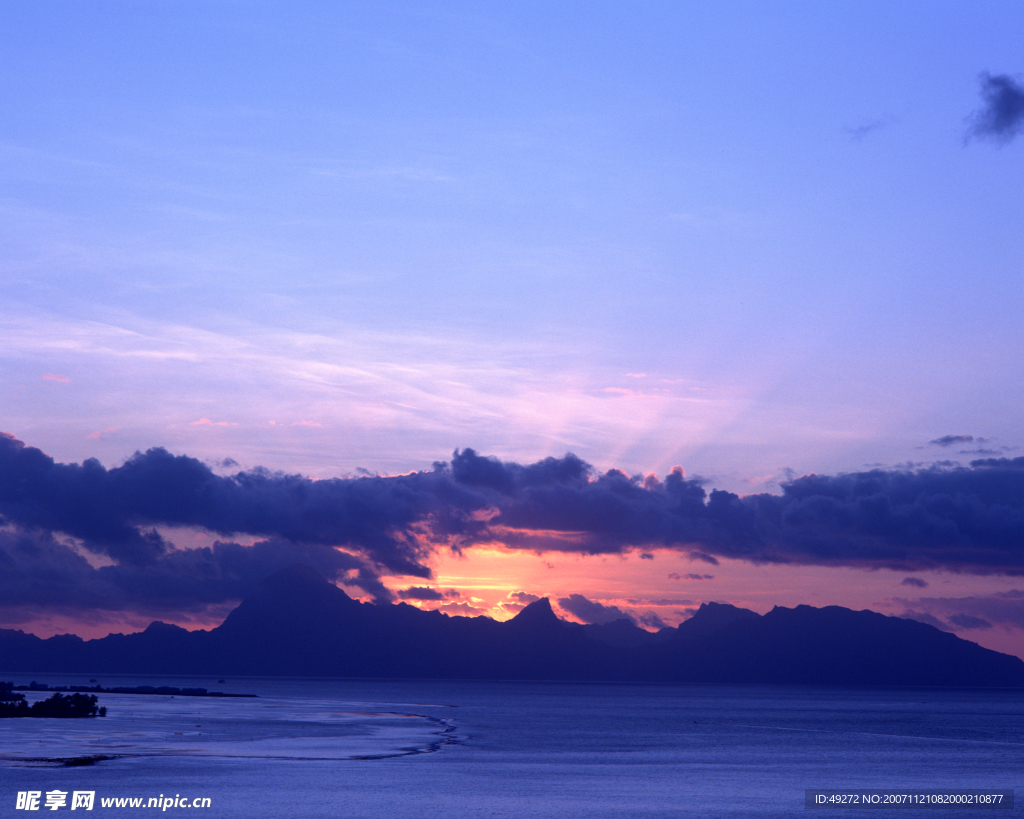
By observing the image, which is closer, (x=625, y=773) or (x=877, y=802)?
(x=877, y=802)

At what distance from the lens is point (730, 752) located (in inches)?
5266

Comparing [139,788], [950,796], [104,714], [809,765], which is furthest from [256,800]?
[104,714]

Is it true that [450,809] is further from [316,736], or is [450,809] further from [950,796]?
[316,736]

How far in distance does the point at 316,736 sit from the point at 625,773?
5482cm

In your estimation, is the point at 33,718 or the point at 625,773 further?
the point at 33,718

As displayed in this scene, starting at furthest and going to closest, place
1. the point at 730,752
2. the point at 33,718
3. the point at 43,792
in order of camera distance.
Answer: the point at 33,718
the point at 730,752
the point at 43,792

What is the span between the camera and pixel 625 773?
332 feet

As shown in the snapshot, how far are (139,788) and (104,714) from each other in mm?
104090

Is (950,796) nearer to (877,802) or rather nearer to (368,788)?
(877,802)

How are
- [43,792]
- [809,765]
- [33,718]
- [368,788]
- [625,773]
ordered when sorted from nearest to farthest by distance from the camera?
[43,792]
[368,788]
[625,773]
[809,765]
[33,718]

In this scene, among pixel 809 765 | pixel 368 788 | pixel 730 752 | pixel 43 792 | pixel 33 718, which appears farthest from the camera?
pixel 33 718

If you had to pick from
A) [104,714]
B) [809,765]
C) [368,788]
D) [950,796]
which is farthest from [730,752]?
[104,714]

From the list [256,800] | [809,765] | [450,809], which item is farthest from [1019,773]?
[256,800]

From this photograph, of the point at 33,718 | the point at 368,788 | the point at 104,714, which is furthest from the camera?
the point at 104,714
